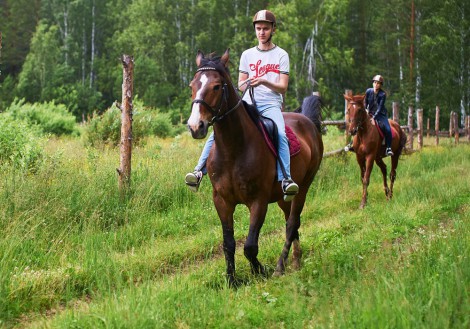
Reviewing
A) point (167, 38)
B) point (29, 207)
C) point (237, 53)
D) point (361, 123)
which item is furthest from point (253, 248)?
point (167, 38)

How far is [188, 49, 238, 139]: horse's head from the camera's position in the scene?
171 inches

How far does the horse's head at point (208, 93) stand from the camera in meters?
4.34

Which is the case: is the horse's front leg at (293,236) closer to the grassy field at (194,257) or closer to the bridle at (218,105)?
the grassy field at (194,257)

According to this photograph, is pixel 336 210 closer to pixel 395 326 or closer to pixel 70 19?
pixel 395 326

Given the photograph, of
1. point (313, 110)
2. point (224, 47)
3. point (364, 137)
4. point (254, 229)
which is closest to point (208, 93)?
point (254, 229)

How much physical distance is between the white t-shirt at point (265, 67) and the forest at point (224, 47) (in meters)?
26.1

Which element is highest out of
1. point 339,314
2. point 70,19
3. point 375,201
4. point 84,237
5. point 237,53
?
point 70,19

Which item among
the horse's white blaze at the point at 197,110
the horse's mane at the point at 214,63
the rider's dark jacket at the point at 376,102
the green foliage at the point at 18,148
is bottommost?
the green foliage at the point at 18,148

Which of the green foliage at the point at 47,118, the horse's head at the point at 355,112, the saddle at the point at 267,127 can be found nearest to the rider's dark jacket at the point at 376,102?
the horse's head at the point at 355,112

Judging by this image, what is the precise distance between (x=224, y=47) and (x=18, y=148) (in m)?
34.9

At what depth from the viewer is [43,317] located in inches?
183

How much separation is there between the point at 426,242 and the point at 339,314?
89.4 inches

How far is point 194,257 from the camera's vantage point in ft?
21.1

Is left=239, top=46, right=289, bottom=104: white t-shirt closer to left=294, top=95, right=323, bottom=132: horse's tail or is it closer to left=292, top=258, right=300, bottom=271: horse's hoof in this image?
left=292, top=258, right=300, bottom=271: horse's hoof
